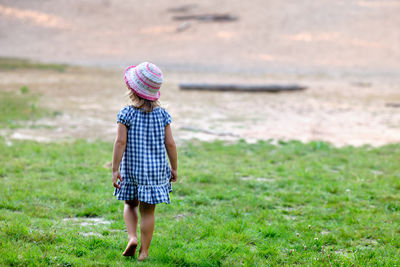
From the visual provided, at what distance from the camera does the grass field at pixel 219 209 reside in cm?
398

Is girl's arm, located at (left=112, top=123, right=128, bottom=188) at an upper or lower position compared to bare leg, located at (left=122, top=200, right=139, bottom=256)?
upper

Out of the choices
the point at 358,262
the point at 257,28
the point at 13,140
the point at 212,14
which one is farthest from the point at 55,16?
the point at 358,262

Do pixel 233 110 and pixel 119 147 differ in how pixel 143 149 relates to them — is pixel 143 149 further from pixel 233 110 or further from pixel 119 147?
pixel 233 110

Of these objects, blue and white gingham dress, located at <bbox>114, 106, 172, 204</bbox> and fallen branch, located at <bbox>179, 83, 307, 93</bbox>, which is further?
fallen branch, located at <bbox>179, 83, 307, 93</bbox>

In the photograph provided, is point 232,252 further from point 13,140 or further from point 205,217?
point 13,140

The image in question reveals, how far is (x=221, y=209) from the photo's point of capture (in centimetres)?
539

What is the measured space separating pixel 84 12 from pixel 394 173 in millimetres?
35443

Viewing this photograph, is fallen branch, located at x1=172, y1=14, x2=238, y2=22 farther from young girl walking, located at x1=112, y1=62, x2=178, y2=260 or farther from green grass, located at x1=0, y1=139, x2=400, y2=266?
young girl walking, located at x1=112, y1=62, x2=178, y2=260

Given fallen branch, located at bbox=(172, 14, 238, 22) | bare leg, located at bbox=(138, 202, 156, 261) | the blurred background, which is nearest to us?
bare leg, located at bbox=(138, 202, 156, 261)

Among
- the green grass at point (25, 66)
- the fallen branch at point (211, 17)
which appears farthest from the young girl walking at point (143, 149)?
the fallen branch at point (211, 17)

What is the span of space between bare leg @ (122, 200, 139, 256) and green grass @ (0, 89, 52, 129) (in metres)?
6.87

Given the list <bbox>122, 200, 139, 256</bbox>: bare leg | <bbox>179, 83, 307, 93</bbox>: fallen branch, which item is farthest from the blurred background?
<bbox>122, 200, 139, 256</bbox>: bare leg

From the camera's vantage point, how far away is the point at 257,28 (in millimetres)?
31594

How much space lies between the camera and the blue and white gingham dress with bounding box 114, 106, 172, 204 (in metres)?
3.72
